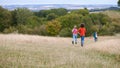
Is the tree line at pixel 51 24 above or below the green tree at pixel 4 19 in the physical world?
below

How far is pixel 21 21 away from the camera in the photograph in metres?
100

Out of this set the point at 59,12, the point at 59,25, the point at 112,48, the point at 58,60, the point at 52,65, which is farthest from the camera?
the point at 59,12

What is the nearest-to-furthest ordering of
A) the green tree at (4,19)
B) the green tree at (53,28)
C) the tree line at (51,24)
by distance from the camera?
the tree line at (51,24)
the green tree at (4,19)
the green tree at (53,28)

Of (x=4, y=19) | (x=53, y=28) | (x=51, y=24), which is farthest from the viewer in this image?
(x=51, y=24)

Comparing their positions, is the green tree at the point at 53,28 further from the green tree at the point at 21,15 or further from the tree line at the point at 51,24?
the green tree at the point at 21,15

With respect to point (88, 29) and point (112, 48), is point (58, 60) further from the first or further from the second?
point (88, 29)

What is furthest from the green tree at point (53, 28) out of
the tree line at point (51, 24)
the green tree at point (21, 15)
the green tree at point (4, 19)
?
the green tree at point (4, 19)

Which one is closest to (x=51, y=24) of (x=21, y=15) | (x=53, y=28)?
(x=53, y=28)

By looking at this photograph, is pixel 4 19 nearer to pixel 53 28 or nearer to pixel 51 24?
pixel 53 28

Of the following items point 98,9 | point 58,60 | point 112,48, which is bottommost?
point 98,9

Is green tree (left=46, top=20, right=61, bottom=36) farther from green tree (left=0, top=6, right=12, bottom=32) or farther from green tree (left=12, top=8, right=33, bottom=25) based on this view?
green tree (left=0, top=6, right=12, bottom=32)

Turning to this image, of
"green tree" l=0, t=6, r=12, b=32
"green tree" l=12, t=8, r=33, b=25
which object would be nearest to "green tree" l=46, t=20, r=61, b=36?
"green tree" l=12, t=8, r=33, b=25

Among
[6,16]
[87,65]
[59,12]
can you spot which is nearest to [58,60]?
[87,65]

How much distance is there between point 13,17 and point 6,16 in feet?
22.3
